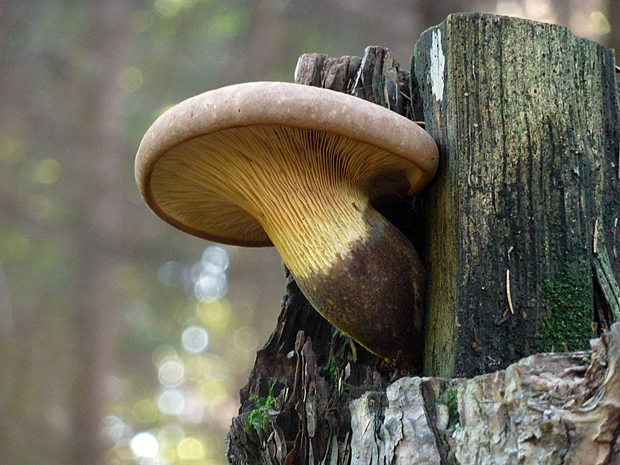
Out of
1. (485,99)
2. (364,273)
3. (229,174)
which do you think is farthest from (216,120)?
(485,99)

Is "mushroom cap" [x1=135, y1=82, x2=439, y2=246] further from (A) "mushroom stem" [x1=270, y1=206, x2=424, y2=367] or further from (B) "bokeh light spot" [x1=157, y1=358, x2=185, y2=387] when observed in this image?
(B) "bokeh light spot" [x1=157, y1=358, x2=185, y2=387]

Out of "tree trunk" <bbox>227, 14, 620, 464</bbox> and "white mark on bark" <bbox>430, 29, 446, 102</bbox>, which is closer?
"tree trunk" <bbox>227, 14, 620, 464</bbox>

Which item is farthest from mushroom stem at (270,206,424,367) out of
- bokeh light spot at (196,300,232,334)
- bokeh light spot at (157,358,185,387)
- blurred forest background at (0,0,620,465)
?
bokeh light spot at (157,358,185,387)

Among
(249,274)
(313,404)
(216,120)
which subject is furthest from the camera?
(249,274)

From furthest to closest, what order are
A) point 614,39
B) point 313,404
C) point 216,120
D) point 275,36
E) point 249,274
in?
point 249,274
point 275,36
point 614,39
point 313,404
point 216,120

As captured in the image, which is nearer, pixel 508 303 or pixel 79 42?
pixel 508 303

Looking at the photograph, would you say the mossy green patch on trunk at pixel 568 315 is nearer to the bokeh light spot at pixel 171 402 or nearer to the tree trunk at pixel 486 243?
the tree trunk at pixel 486 243

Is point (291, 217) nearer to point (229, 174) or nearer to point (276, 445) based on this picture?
point (229, 174)
